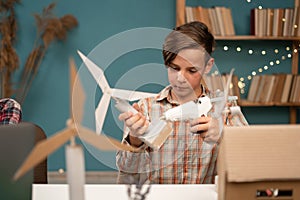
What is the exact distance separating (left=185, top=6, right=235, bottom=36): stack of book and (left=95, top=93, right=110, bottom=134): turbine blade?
262 centimetres

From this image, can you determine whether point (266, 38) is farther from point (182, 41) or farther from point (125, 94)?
point (125, 94)

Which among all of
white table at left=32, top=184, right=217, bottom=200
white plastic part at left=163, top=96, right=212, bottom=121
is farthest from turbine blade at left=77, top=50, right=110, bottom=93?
white table at left=32, top=184, right=217, bottom=200

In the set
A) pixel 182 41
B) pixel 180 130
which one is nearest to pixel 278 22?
pixel 180 130

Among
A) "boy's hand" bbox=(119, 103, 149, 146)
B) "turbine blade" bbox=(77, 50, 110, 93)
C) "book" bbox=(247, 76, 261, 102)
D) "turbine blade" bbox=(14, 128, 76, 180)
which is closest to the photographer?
"turbine blade" bbox=(14, 128, 76, 180)

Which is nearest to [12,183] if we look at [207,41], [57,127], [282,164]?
[282,164]

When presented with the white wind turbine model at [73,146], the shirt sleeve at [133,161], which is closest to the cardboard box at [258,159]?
the white wind turbine model at [73,146]

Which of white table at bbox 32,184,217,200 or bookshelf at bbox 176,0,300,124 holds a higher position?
bookshelf at bbox 176,0,300,124

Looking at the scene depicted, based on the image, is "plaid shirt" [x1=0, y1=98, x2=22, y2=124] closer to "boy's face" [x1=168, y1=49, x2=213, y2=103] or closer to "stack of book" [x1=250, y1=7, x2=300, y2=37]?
"boy's face" [x1=168, y1=49, x2=213, y2=103]

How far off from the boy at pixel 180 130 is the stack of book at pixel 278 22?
2.06 meters

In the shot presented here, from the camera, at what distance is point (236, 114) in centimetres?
155

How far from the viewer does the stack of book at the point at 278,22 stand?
379cm

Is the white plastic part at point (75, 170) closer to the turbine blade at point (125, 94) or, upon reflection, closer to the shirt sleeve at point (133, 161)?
the turbine blade at point (125, 94)

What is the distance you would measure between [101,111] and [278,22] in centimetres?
281

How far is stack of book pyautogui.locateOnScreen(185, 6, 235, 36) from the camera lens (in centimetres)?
378
